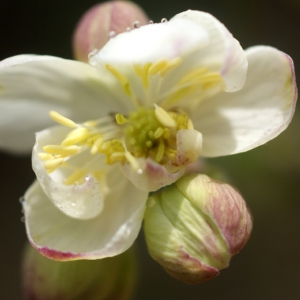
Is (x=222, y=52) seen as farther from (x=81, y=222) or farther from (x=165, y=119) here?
(x=81, y=222)

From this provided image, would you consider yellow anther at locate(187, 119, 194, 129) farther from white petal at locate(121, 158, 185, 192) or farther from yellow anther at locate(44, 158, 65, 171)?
yellow anther at locate(44, 158, 65, 171)

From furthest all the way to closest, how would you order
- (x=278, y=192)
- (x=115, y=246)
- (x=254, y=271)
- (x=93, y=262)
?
(x=254, y=271), (x=278, y=192), (x=93, y=262), (x=115, y=246)

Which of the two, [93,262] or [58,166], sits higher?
[58,166]

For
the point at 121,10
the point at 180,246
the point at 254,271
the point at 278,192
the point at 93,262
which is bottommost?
the point at 254,271

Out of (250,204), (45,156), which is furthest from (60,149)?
(250,204)

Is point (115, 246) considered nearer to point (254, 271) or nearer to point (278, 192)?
point (278, 192)

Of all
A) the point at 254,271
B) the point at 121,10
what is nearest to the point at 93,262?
the point at 121,10

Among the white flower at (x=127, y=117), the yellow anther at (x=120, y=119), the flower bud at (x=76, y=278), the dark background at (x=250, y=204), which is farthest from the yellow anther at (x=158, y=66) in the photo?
the dark background at (x=250, y=204)

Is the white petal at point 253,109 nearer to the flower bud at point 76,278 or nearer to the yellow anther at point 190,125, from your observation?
the yellow anther at point 190,125
